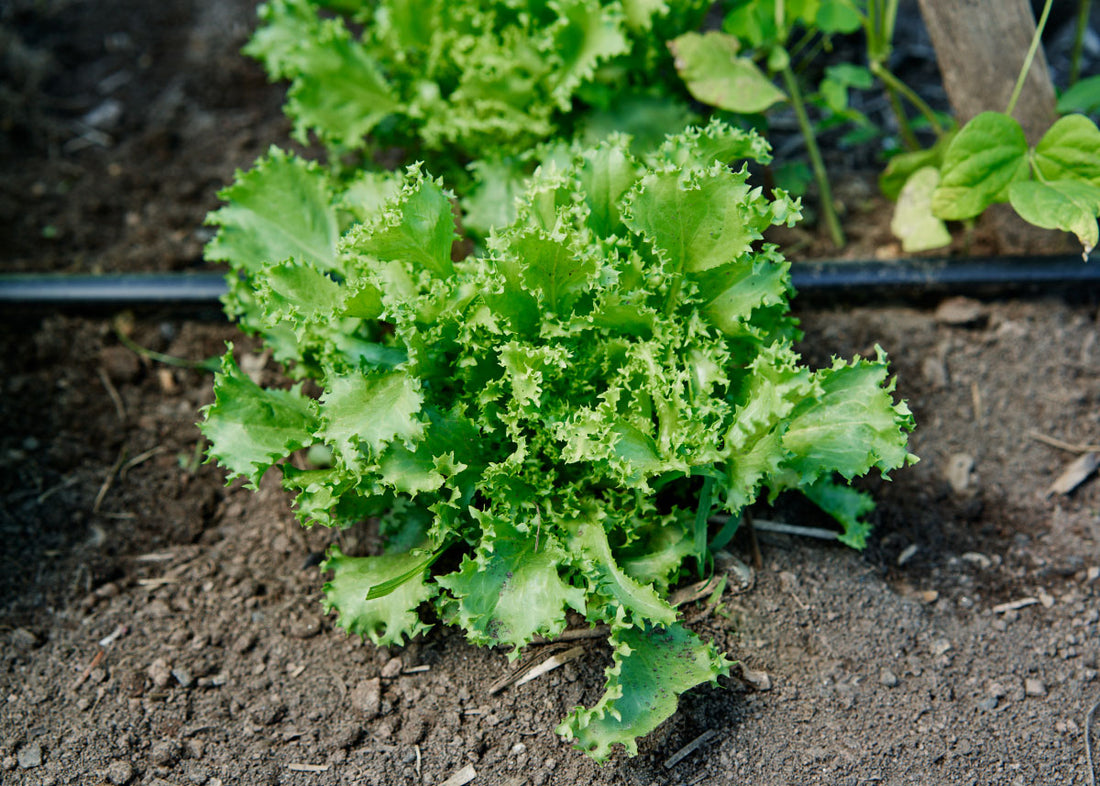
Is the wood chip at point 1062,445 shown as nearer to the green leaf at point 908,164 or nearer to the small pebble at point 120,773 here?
the green leaf at point 908,164

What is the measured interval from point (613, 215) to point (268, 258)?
3.13 feet

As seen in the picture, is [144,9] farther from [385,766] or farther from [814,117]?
[385,766]

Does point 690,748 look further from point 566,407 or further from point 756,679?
point 566,407

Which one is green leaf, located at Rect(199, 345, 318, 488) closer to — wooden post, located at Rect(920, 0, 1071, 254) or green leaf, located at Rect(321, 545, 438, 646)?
green leaf, located at Rect(321, 545, 438, 646)

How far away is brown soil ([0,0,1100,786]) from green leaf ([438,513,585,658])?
28 cm

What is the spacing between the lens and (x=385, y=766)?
2064 millimetres

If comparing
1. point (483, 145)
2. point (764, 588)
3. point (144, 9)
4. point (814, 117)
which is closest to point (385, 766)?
point (764, 588)

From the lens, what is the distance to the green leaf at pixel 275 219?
8.10 feet

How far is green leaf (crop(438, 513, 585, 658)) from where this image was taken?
193 centimetres

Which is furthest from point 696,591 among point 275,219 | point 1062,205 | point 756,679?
point 275,219

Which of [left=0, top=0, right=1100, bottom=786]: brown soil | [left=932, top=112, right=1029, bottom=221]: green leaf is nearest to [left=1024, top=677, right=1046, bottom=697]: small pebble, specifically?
[left=0, top=0, right=1100, bottom=786]: brown soil

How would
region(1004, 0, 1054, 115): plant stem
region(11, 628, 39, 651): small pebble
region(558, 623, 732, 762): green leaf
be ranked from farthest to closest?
region(1004, 0, 1054, 115): plant stem, region(11, 628, 39, 651): small pebble, region(558, 623, 732, 762): green leaf

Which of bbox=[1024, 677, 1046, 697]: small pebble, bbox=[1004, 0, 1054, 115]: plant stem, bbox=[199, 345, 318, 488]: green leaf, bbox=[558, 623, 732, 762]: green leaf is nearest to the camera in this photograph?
bbox=[558, 623, 732, 762]: green leaf

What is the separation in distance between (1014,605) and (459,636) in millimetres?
1454
